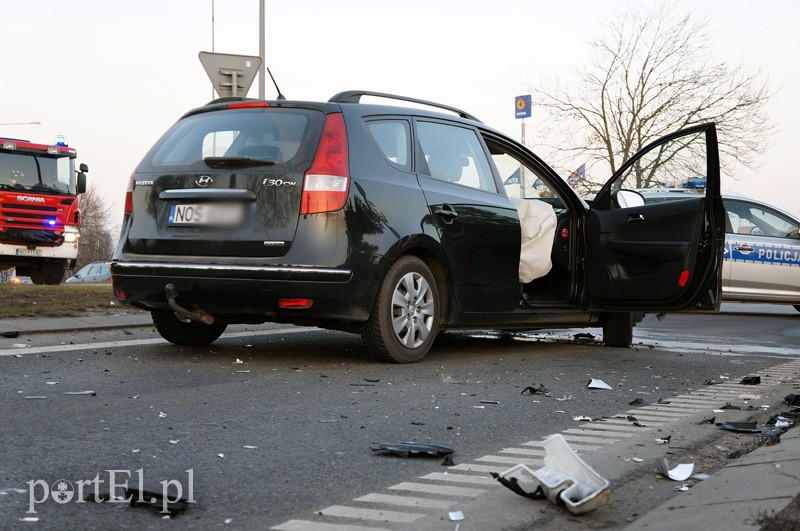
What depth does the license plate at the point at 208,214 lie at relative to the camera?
656 cm

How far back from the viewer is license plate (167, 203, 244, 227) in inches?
258

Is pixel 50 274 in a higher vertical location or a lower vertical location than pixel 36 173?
lower

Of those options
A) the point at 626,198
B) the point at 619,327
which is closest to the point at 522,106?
the point at 619,327

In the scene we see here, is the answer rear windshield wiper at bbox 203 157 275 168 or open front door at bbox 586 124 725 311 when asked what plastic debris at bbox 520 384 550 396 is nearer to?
rear windshield wiper at bbox 203 157 275 168

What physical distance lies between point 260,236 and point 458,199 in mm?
1617

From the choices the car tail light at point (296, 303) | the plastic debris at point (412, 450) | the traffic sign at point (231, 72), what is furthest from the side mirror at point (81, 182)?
the plastic debris at point (412, 450)

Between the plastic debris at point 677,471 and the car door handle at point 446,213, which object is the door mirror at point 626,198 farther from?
the plastic debris at point 677,471

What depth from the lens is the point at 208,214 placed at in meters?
6.64

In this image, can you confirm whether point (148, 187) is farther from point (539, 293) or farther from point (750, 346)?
point (750, 346)

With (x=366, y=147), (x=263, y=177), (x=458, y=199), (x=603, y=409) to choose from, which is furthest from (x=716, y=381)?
(x=263, y=177)

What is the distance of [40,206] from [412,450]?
18.4m

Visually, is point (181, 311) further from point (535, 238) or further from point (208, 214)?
point (535, 238)

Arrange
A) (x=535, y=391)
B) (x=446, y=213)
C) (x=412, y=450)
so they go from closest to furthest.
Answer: (x=412, y=450) < (x=535, y=391) < (x=446, y=213)

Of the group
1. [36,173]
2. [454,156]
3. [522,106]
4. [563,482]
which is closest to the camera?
[563,482]
